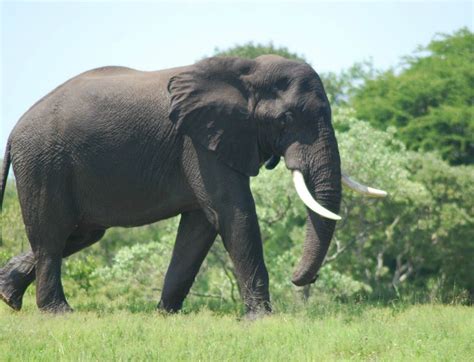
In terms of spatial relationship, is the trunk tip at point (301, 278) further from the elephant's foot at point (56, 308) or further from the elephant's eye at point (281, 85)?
the elephant's foot at point (56, 308)

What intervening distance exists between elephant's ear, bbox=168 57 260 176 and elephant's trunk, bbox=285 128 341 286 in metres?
0.56

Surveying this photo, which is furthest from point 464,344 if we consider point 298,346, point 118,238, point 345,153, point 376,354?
point 118,238

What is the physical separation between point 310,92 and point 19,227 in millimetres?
12581

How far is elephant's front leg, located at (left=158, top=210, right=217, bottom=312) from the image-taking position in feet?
40.9

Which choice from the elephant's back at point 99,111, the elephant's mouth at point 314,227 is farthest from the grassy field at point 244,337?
the elephant's back at point 99,111

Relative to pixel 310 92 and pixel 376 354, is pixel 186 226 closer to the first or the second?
pixel 310 92

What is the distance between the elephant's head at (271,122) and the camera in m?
11.3

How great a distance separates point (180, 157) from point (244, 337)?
2879mm

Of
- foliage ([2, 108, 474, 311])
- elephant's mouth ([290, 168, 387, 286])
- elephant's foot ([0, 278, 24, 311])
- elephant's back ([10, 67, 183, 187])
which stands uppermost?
elephant's back ([10, 67, 183, 187])

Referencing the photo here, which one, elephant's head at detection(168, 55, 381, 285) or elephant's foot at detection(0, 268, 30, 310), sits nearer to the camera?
elephant's head at detection(168, 55, 381, 285)

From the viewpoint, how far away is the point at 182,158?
468 inches

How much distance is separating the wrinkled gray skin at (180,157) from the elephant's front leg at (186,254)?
1cm

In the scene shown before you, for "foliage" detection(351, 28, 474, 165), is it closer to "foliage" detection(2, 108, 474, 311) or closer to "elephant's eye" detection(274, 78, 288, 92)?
"foliage" detection(2, 108, 474, 311)

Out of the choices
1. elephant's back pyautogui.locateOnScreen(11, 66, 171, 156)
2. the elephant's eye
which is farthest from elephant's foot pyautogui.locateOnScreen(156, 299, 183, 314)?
the elephant's eye
